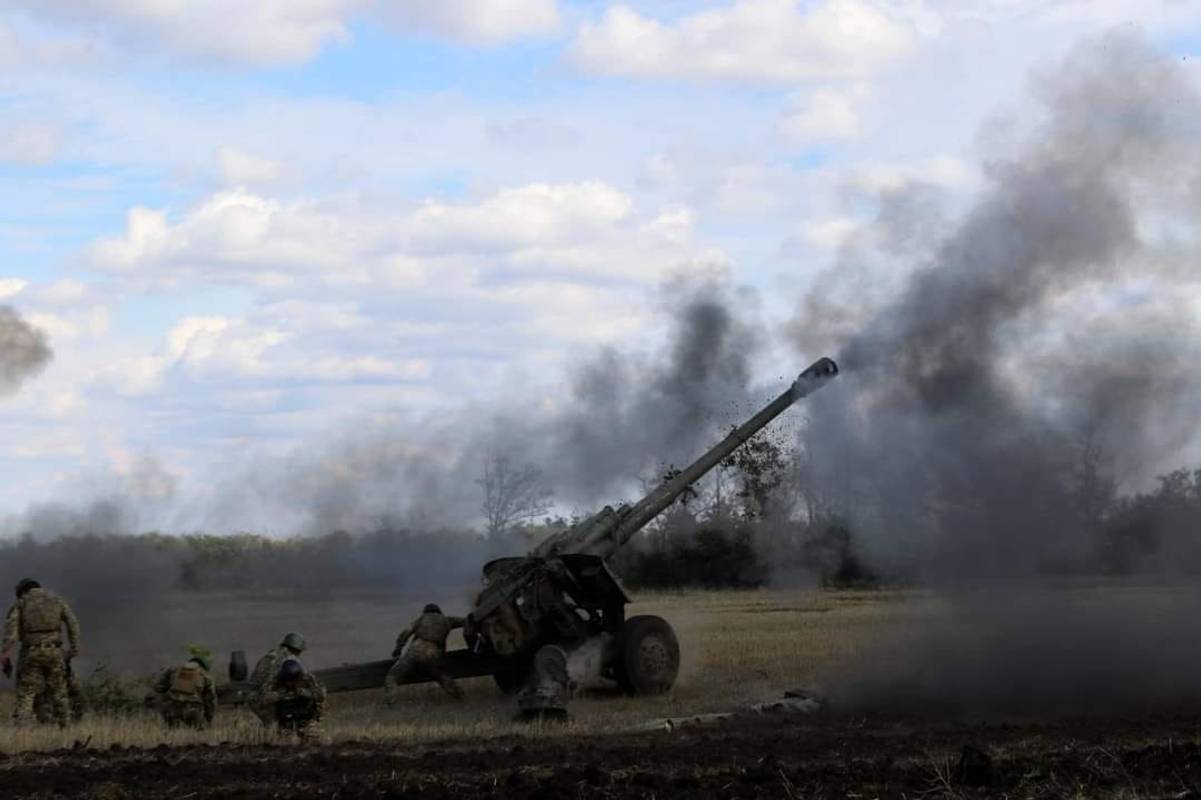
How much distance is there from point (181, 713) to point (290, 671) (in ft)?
7.00

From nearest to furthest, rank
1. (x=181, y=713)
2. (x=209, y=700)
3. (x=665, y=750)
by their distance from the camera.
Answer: (x=665, y=750), (x=181, y=713), (x=209, y=700)

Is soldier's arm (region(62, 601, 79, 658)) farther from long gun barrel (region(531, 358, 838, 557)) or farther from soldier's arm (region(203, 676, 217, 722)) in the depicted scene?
long gun barrel (region(531, 358, 838, 557))

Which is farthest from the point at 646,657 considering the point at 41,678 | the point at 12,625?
the point at 12,625

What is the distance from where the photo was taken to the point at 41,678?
20.2 m

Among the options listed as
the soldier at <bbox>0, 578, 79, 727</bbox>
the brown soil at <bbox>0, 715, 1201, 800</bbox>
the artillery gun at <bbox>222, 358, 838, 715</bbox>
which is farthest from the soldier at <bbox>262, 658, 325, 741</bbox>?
the soldier at <bbox>0, 578, 79, 727</bbox>

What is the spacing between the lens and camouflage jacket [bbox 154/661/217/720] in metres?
19.2

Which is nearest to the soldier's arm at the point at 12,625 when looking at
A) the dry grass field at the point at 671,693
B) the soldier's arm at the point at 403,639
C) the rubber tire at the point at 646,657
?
the dry grass field at the point at 671,693

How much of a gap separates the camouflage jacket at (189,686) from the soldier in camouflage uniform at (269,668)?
53 cm

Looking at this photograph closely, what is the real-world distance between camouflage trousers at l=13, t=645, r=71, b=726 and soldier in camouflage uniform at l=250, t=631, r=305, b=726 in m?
2.32

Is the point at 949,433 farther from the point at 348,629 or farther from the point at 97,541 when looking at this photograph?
the point at 97,541

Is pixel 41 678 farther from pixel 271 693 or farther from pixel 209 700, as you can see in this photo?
pixel 271 693

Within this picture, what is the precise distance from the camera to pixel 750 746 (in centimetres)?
1603

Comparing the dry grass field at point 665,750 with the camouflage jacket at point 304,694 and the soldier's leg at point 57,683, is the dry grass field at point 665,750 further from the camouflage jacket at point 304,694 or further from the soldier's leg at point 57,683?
the soldier's leg at point 57,683

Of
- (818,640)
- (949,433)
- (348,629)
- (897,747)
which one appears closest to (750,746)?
(897,747)
